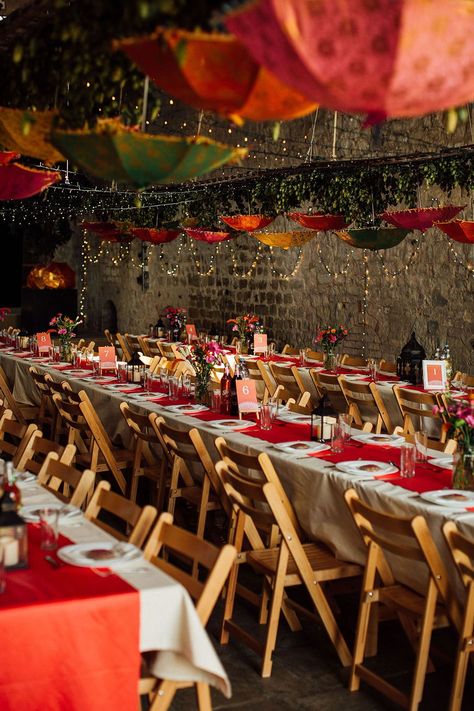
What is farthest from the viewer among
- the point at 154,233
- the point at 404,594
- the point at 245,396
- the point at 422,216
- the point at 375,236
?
the point at 154,233

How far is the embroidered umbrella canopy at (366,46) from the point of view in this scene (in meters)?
2.31

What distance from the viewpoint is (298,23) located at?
2.33 meters

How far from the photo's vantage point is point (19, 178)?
243 inches

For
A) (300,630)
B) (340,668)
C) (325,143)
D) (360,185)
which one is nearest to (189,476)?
(300,630)

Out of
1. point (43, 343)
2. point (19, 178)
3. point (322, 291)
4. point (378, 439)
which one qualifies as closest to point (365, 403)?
point (378, 439)

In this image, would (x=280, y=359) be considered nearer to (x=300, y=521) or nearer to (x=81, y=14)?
(x=300, y=521)

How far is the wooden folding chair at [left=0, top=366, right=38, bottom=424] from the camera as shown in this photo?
8656 mm

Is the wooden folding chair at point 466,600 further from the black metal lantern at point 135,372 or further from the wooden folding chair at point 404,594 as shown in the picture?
the black metal lantern at point 135,372

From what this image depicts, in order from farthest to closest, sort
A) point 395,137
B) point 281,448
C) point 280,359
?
point 395,137 < point 280,359 < point 281,448

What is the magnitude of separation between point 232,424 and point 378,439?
41.1 inches

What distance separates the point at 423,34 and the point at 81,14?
225cm

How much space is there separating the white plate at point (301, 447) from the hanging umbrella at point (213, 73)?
2.43 m

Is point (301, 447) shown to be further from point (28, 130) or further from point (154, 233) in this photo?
point (154, 233)

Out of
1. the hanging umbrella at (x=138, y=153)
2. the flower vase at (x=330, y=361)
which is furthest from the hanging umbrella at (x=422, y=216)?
the hanging umbrella at (x=138, y=153)
